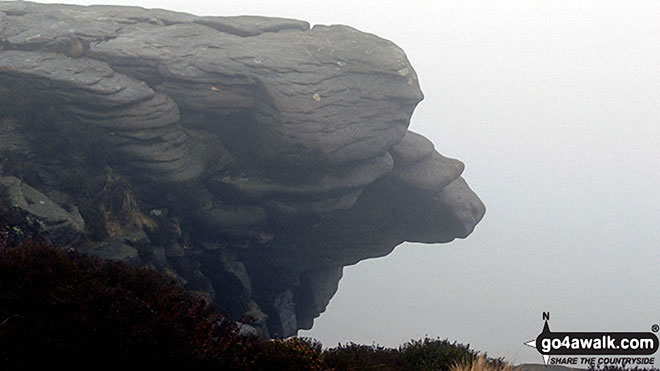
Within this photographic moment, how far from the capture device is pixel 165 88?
22766mm

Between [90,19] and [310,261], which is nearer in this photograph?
[90,19]

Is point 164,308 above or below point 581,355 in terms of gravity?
above

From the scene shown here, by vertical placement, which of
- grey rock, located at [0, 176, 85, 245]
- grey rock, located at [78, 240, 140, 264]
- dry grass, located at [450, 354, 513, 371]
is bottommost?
dry grass, located at [450, 354, 513, 371]

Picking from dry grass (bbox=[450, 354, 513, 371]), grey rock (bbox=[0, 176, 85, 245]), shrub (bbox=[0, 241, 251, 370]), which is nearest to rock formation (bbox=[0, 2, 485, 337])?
grey rock (bbox=[0, 176, 85, 245])

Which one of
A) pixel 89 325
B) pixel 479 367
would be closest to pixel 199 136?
pixel 479 367

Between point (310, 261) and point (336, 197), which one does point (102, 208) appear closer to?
point (336, 197)

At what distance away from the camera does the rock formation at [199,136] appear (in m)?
20.7

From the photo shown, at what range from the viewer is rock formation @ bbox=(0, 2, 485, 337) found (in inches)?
813

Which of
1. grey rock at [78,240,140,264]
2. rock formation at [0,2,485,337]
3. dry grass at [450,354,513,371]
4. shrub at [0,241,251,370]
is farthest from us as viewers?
rock formation at [0,2,485,337]

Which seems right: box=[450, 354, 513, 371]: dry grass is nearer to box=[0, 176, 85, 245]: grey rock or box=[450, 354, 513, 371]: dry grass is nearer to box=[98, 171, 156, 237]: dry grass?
box=[0, 176, 85, 245]: grey rock

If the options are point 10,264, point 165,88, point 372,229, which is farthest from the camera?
point 372,229

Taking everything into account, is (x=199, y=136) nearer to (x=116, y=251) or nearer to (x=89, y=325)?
(x=116, y=251)

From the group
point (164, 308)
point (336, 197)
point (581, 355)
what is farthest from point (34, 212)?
point (581, 355)

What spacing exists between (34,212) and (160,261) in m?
5.88
